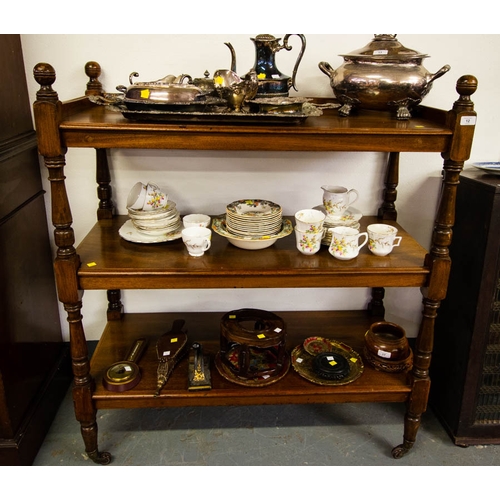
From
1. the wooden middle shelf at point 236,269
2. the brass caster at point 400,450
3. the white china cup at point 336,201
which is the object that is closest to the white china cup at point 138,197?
the wooden middle shelf at point 236,269

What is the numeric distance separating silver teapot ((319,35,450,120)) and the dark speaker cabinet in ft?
1.32

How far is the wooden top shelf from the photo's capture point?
1.30 meters

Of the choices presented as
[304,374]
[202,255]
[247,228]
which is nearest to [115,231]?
[202,255]

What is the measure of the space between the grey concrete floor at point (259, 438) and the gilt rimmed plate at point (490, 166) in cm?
98

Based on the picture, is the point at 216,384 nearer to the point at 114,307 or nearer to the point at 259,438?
the point at 259,438

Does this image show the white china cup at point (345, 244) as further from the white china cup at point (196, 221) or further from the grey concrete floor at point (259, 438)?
the grey concrete floor at point (259, 438)

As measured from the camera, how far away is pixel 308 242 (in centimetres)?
153

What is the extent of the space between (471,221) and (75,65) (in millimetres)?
1501

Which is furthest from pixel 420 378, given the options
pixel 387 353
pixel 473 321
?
pixel 473 321

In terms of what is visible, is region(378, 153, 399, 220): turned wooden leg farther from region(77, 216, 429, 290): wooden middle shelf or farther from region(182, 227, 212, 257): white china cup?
region(182, 227, 212, 257): white china cup

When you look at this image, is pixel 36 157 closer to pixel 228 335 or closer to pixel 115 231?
pixel 115 231

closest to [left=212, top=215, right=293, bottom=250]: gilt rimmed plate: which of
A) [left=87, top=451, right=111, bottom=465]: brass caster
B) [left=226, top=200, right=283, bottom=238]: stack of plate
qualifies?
Answer: [left=226, top=200, right=283, bottom=238]: stack of plate

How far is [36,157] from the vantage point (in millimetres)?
1777

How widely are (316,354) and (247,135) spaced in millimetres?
874
